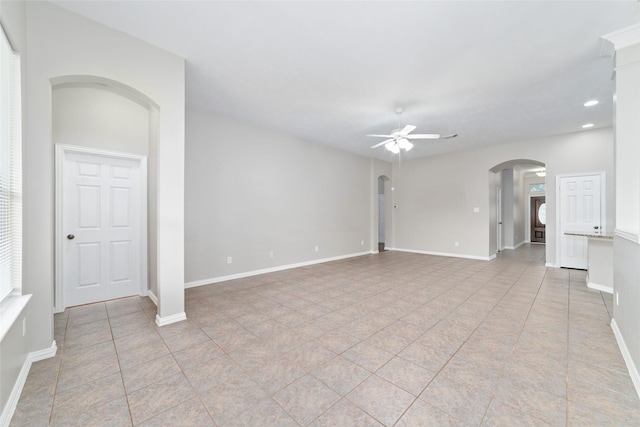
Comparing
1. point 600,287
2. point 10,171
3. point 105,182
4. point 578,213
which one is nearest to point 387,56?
point 10,171

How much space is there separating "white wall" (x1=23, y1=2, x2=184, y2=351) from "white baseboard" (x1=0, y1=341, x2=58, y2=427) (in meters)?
0.06

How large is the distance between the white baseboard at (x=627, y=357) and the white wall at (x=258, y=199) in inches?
183

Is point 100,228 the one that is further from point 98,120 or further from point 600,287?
point 600,287

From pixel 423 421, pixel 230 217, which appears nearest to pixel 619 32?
pixel 423 421

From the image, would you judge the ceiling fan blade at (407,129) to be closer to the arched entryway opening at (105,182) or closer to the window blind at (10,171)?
the arched entryway opening at (105,182)

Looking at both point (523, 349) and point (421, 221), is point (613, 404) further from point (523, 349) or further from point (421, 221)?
point (421, 221)

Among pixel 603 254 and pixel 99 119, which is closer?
pixel 99 119

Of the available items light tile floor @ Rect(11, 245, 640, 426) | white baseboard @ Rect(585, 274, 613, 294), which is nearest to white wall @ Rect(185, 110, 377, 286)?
light tile floor @ Rect(11, 245, 640, 426)

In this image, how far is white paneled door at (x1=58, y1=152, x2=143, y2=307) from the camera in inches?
127

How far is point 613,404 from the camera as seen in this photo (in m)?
1.62

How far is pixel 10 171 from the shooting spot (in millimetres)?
1827

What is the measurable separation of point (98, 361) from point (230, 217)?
2.75m

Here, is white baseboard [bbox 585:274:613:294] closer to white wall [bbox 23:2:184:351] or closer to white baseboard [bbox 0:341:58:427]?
white wall [bbox 23:2:184:351]

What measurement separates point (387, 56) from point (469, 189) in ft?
17.2
